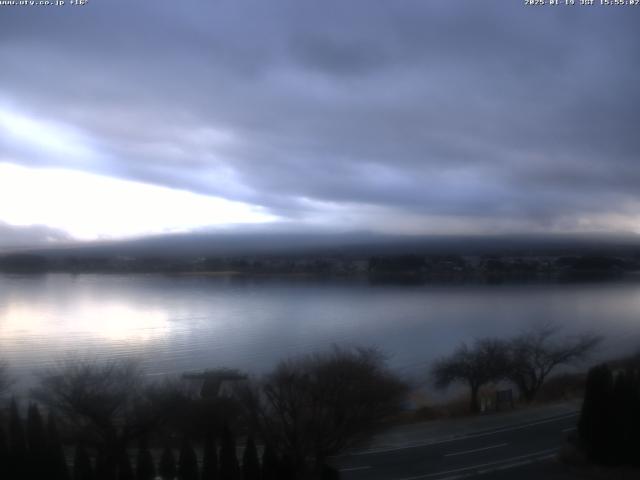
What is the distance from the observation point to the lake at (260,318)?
56.0 feet

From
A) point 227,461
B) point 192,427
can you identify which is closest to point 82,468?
point 227,461

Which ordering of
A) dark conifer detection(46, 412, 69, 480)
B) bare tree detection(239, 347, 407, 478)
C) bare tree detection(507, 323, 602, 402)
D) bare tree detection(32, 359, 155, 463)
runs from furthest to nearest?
bare tree detection(507, 323, 602, 402), bare tree detection(239, 347, 407, 478), bare tree detection(32, 359, 155, 463), dark conifer detection(46, 412, 69, 480)

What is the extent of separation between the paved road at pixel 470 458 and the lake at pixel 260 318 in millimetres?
6591

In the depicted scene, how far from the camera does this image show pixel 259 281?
40.7 m

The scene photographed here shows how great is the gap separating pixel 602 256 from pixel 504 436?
4290 centimetres

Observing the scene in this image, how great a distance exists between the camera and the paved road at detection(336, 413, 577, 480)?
7355mm

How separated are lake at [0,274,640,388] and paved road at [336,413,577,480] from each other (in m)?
6.59

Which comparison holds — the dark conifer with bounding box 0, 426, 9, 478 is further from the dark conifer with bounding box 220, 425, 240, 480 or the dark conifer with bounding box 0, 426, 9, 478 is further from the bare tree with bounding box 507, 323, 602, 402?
the bare tree with bounding box 507, 323, 602, 402

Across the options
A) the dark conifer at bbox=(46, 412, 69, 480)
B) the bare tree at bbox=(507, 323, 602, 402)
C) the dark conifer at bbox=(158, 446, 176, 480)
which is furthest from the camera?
the bare tree at bbox=(507, 323, 602, 402)

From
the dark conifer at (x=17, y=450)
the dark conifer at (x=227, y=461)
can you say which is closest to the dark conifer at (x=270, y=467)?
the dark conifer at (x=227, y=461)

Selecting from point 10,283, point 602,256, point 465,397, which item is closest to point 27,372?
point 465,397

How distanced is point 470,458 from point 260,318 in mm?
17144

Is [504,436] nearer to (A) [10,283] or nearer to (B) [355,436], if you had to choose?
(B) [355,436]

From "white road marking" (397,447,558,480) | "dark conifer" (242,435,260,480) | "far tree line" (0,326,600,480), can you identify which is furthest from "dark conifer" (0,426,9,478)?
"white road marking" (397,447,558,480)
